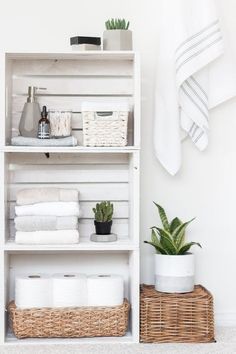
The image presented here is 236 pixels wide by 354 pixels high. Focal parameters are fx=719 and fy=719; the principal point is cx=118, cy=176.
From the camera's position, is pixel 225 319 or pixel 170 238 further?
pixel 225 319

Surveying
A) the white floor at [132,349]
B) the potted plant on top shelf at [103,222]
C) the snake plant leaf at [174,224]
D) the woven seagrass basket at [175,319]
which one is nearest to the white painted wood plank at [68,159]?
the potted plant on top shelf at [103,222]

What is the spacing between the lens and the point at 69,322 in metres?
2.96

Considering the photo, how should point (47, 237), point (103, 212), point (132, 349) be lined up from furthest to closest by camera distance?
point (103, 212), point (47, 237), point (132, 349)

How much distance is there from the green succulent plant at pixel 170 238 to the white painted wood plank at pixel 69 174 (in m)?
0.27

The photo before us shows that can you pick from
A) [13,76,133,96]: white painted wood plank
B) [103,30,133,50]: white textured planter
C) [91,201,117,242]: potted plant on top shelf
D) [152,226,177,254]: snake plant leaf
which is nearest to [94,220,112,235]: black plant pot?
[91,201,117,242]: potted plant on top shelf

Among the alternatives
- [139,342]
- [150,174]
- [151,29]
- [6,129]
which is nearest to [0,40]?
[6,129]

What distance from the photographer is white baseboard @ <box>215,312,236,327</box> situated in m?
3.29

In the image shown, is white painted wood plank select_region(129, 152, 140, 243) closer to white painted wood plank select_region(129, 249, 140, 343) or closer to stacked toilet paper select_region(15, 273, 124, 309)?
white painted wood plank select_region(129, 249, 140, 343)

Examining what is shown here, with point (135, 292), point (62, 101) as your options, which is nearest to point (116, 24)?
point (62, 101)

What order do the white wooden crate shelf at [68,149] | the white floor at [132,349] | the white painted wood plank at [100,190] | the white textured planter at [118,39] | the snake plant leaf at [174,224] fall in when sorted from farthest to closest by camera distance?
the white painted wood plank at [100,190], the snake plant leaf at [174,224], the white textured planter at [118,39], the white wooden crate shelf at [68,149], the white floor at [132,349]

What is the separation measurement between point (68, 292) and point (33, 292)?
0.15 meters

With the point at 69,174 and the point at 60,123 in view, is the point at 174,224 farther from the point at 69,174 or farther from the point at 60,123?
the point at 60,123

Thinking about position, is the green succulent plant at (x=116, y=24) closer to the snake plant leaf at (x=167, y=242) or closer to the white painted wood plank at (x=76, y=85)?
the white painted wood plank at (x=76, y=85)

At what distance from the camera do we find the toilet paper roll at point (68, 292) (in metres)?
3.00
